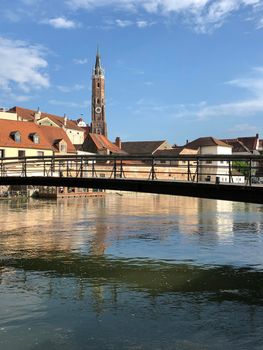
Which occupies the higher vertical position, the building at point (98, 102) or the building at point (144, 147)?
the building at point (98, 102)

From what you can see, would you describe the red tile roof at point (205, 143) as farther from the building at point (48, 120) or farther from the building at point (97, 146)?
the building at point (48, 120)

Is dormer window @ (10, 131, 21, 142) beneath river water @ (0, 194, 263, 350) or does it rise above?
above

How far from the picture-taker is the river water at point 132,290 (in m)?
13.2

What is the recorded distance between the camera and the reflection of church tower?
181m

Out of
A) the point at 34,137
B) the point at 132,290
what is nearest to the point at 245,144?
the point at 34,137

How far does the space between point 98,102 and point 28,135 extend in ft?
344

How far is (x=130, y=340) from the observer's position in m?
12.9

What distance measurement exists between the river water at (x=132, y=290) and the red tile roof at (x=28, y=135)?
156 feet

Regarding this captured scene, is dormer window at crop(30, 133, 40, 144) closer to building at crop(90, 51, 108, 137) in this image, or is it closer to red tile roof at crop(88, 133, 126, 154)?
red tile roof at crop(88, 133, 126, 154)

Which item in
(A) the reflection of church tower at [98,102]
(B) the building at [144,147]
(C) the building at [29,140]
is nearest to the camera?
(C) the building at [29,140]

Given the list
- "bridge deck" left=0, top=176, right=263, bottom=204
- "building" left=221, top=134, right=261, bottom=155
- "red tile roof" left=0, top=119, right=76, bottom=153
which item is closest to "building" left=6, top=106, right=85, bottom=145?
"red tile roof" left=0, top=119, right=76, bottom=153

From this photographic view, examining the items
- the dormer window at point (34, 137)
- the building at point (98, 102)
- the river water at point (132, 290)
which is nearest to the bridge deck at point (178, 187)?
the river water at point (132, 290)

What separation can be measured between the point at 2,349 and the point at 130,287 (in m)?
7.17

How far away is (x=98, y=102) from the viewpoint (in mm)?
187125
